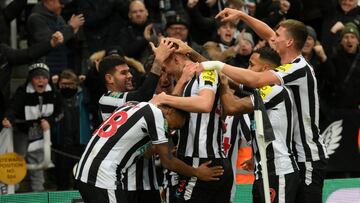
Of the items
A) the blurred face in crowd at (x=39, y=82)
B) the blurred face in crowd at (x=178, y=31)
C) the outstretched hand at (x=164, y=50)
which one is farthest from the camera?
the blurred face in crowd at (x=178, y=31)

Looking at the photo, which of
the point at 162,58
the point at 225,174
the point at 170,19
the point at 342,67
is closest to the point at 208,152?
the point at 225,174

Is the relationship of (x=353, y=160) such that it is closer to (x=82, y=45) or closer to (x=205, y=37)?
(x=205, y=37)

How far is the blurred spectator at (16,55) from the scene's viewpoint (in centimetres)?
1201

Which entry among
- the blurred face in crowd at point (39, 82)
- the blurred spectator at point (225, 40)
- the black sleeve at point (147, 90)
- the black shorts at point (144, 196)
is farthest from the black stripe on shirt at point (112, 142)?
the blurred spectator at point (225, 40)

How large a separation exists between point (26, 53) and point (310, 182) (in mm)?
4973

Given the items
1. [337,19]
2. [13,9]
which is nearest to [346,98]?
[337,19]

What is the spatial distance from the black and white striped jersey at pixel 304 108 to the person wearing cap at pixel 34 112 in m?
4.39

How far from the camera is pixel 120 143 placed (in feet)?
25.8

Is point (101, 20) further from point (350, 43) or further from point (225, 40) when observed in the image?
point (350, 43)

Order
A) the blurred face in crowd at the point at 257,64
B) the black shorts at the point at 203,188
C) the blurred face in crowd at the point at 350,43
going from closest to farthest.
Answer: the black shorts at the point at 203,188 → the blurred face in crowd at the point at 257,64 → the blurred face in crowd at the point at 350,43

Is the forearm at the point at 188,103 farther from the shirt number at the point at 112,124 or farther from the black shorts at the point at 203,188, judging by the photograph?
the black shorts at the point at 203,188

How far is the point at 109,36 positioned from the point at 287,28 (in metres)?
5.20

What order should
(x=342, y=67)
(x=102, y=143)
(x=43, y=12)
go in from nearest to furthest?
(x=102, y=143) < (x=43, y=12) < (x=342, y=67)

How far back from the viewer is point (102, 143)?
7.91 meters
